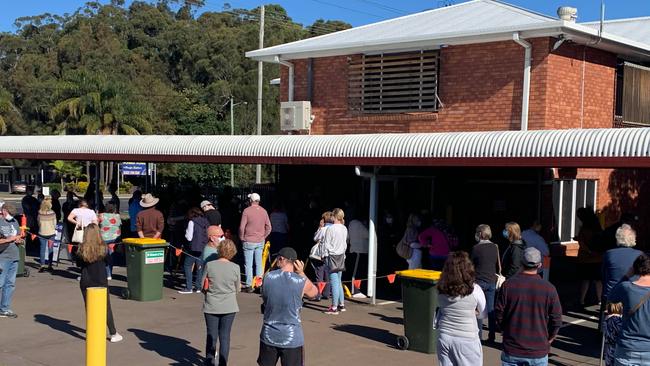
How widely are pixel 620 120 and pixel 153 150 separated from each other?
1016 centimetres

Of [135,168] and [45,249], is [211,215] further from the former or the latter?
[135,168]

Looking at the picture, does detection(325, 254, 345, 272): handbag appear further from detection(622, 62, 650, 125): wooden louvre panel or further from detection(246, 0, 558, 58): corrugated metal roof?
detection(622, 62, 650, 125): wooden louvre panel

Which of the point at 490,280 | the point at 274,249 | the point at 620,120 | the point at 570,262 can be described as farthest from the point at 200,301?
the point at 620,120

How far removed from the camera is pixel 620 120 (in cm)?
1684

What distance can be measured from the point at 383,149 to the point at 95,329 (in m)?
6.45

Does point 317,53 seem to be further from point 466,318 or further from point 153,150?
point 466,318

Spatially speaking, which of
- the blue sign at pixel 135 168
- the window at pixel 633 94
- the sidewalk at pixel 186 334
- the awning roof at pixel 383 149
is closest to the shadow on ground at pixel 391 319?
the sidewalk at pixel 186 334

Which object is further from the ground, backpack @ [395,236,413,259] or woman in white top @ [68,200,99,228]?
woman in white top @ [68,200,99,228]

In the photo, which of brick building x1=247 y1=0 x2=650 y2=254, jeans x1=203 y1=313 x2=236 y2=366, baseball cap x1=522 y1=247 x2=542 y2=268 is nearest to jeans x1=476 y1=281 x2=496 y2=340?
jeans x1=203 y1=313 x2=236 y2=366

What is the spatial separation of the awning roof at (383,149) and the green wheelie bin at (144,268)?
8.01ft

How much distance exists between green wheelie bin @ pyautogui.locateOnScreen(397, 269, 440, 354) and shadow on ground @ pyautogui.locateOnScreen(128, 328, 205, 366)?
260cm

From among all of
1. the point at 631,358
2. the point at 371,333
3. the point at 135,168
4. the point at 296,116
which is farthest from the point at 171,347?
the point at 135,168

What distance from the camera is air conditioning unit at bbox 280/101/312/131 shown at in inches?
706

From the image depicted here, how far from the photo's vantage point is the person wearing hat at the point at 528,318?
593 centimetres
